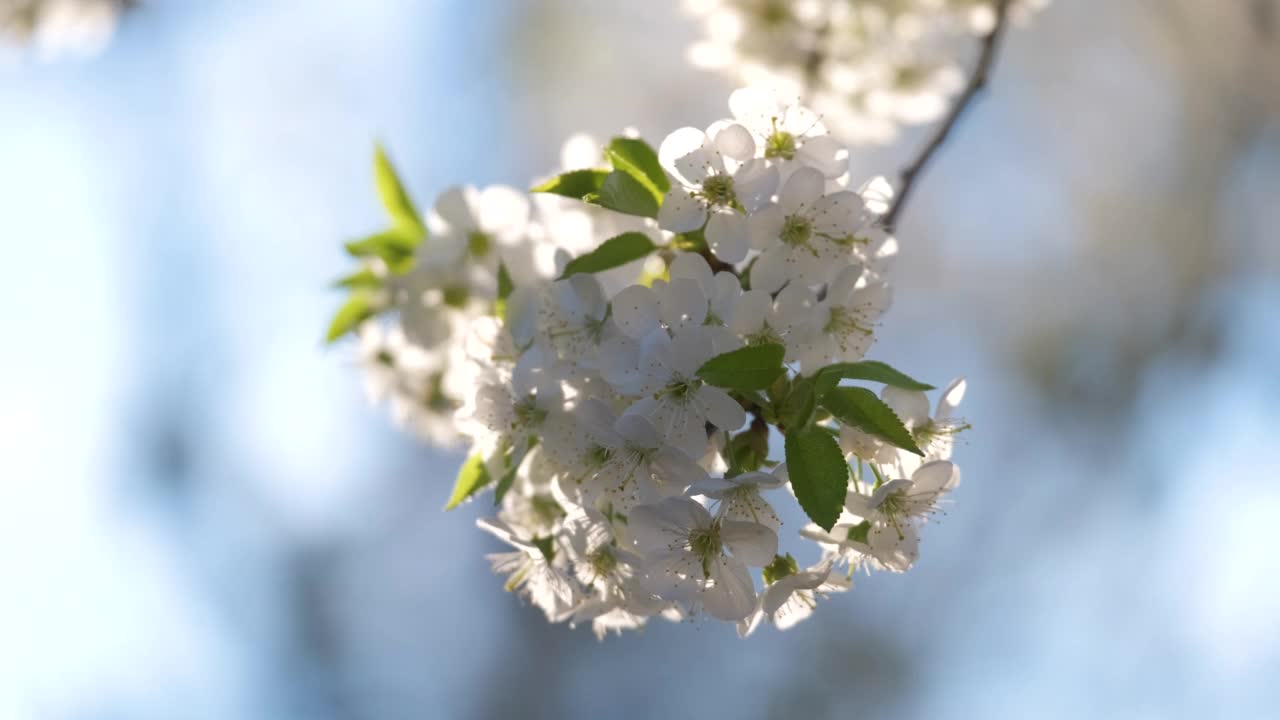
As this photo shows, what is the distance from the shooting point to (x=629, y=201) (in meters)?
1.25

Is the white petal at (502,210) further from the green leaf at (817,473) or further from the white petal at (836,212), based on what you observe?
the green leaf at (817,473)

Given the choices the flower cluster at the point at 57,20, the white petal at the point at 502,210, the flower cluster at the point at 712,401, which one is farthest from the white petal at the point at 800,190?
the flower cluster at the point at 57,20

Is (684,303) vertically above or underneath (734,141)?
underneath

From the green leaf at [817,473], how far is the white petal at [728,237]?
24 centimetres

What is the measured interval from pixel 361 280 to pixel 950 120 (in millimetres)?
1177

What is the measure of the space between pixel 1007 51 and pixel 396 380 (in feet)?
14.6

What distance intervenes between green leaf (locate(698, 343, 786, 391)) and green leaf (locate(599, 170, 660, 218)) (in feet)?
0.90

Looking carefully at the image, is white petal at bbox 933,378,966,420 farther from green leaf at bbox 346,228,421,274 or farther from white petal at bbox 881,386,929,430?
green leaf at bbox 346,228,421,274

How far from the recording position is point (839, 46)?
2.28 meters

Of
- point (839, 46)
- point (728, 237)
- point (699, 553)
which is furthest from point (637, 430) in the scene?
point (839, 46)

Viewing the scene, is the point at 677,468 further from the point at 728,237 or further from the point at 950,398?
the point at 950,398

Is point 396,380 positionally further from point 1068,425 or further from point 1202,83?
point 1202,83

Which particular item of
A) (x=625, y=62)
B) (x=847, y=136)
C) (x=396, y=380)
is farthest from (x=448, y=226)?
(x=625, y=62)

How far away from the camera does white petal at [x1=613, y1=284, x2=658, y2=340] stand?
3.87ft
